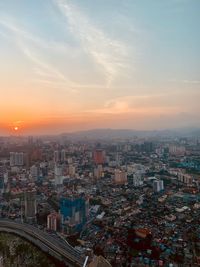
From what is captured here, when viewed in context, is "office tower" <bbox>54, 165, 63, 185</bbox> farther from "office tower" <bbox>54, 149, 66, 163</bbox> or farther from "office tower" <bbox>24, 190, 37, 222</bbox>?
"office tower" <bbox>54, 149, 66, 163</bbox>

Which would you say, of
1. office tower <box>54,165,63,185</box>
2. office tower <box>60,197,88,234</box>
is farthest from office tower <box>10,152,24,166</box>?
office tower <box>60,197,88,234</box>

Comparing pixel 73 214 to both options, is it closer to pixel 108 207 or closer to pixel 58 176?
pixel 108 207

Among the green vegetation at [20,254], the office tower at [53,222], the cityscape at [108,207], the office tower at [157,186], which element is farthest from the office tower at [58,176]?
the green vegetation at [20,254]

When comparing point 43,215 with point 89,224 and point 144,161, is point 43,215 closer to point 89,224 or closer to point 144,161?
point 89,224

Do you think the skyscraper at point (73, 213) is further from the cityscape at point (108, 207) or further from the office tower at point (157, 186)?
the office tower at point (157, 186)

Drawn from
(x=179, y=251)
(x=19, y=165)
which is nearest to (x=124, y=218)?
(x=179, y=251)
